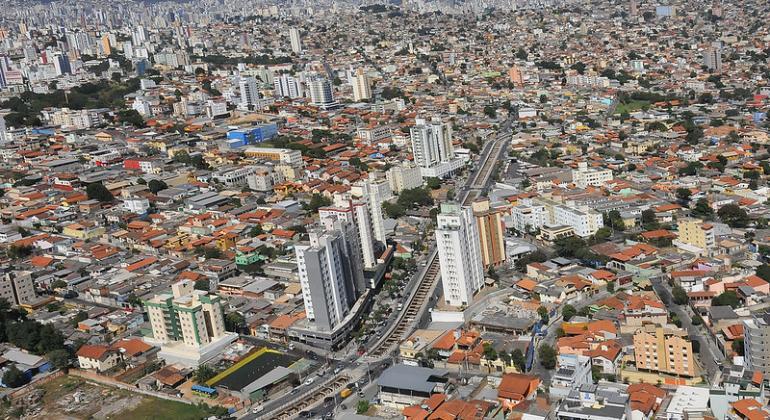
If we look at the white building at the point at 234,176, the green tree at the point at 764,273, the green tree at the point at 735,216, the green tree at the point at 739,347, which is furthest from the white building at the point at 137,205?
the green tree at the point at 739,347

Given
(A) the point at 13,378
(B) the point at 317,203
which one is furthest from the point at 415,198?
(A) the point at 13,378

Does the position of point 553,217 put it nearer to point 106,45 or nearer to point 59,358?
point 59,358

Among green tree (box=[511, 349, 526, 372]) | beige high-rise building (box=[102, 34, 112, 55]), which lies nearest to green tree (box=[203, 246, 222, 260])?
green tree (box=[511, 349, 526, 372])

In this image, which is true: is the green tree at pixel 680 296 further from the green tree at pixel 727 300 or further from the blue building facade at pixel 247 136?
the blue building facade at pixel 247 136

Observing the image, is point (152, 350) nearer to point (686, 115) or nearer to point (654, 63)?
point (686, 115)

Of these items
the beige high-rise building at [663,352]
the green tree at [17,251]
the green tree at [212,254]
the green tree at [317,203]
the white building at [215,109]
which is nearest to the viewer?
the beige high-rise building at [663,352]

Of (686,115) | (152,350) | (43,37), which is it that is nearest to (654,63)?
(686,115)

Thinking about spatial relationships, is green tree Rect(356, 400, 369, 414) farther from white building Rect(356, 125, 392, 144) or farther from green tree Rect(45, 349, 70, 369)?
white building Rect(356, 125, 392, 144)

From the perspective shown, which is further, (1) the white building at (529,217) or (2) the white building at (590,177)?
(2) the white building at (590,177)
